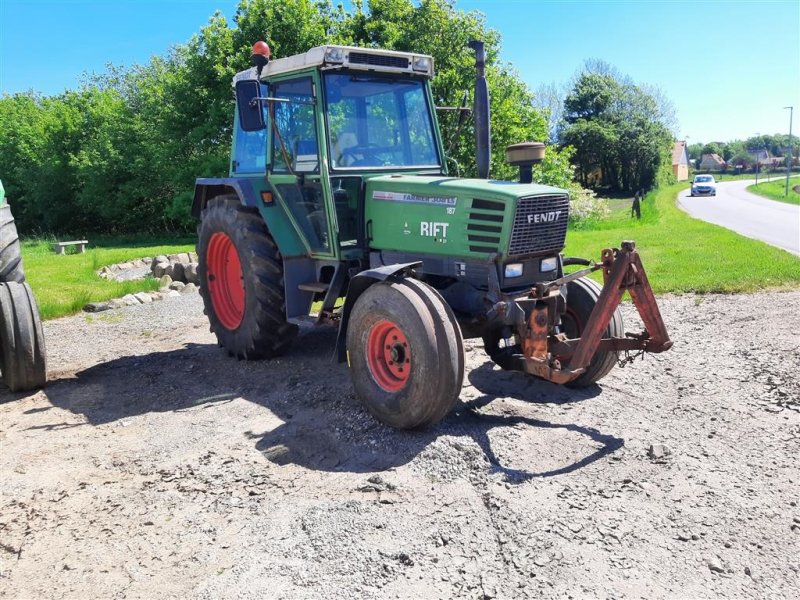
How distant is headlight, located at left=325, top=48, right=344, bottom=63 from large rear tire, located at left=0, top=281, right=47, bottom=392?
3327 millimetres

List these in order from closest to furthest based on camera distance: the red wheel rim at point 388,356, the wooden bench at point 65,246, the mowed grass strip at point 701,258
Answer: the red wheel rim at point 388,356 → the mowed grass strip at point 701,258 → the wooden bench at point 65,246

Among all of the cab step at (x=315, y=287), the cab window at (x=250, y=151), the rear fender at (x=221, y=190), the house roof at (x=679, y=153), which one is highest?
the house roof at (x=679, y=153)

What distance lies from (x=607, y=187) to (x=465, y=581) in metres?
49.8

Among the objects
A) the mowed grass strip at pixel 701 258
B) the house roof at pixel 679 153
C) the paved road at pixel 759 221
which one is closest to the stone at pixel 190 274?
the mowed grass strip at pixel 701 258

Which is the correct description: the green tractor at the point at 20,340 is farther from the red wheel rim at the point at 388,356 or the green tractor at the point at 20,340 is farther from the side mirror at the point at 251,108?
the red wheel rim at the point at 388,356

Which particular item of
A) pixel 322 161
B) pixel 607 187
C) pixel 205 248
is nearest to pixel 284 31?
pixel 205 248

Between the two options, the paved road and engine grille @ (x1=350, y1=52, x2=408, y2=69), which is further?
the paved road

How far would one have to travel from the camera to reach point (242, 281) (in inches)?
259

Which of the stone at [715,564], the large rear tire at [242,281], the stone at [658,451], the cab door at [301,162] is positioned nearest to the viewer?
the stone at [715,564]

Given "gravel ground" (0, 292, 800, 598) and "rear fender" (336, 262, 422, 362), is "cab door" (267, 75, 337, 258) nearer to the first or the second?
"rear fender" (336, 262, 422, 362)

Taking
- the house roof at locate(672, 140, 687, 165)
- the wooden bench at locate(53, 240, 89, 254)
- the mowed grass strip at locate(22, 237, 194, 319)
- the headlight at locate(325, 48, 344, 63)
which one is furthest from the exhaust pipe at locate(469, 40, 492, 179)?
the house roof at locate(672, 140, 687, 165)

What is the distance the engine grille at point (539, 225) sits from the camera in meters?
4.80

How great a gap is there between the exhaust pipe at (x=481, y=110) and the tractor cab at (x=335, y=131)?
69cm

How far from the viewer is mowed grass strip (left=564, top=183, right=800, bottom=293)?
9.62m
